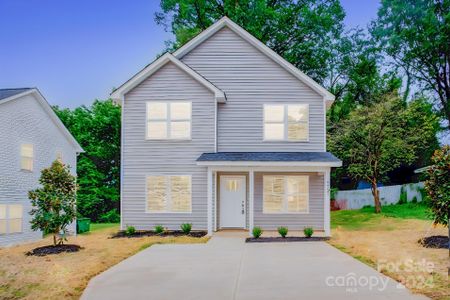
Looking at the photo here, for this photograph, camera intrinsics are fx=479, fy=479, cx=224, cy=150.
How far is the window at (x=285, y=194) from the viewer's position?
2031cm

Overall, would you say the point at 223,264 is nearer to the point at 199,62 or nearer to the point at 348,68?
the point at 199,62

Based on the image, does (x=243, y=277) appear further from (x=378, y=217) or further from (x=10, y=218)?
(x=378, y=217)

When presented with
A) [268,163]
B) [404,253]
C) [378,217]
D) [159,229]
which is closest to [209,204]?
[159,229]

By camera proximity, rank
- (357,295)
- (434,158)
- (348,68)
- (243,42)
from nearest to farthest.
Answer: (357,295) → (434,158) → (243,42) → (348,68)

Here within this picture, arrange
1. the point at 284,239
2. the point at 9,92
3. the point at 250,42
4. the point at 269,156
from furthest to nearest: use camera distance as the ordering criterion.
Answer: the point at 9,92 → the point at 250,42 → the point at 269,156 → the point at 284,239

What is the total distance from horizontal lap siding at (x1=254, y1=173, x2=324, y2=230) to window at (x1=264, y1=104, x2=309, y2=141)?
177cm

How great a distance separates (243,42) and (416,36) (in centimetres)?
1933

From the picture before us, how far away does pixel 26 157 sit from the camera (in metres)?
22.3

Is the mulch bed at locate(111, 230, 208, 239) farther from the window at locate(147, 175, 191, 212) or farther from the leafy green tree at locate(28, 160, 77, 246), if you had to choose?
the leafy green tree at locate(28, 160, 77, 246)

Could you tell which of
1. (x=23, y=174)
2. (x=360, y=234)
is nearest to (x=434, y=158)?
(x=360, y=234)

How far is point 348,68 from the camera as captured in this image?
37469 mm

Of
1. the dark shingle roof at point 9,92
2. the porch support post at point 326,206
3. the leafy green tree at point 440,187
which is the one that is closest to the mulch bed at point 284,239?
the porch support post at point 326,206

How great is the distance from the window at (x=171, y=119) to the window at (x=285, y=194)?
4.07m

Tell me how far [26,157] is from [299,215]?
12.8 meters
